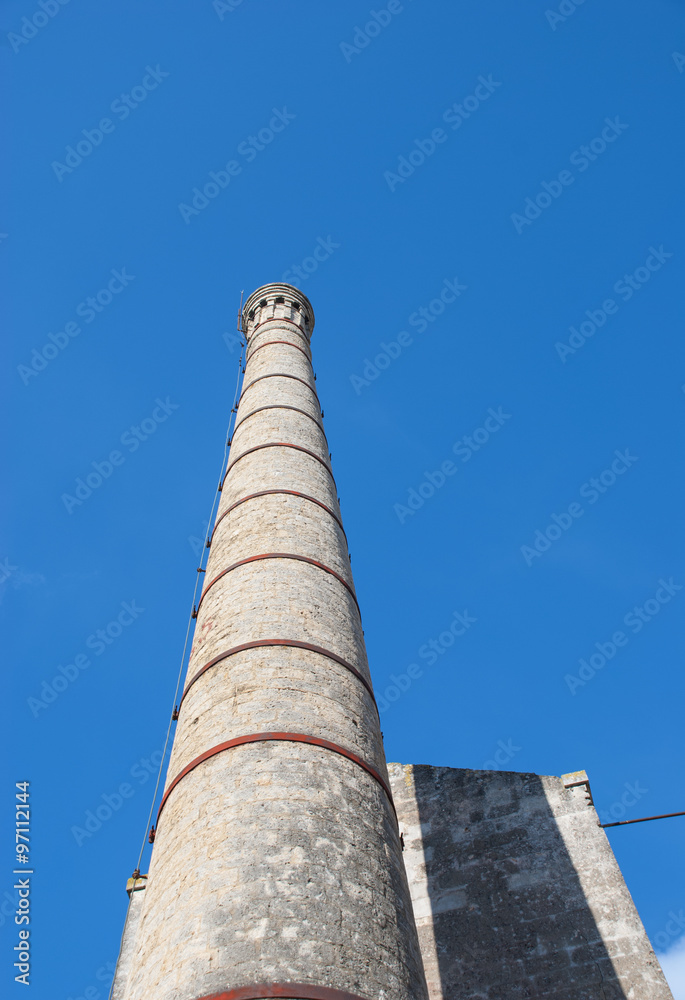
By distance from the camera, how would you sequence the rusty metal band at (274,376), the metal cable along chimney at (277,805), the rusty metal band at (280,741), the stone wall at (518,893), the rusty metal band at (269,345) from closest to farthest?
the metal cable along chimney at (277,805) < the rusty metal band at (280,741) < the stone wall at (518,893) < the rusty metal band at (274,376) < the rusty metal band at (269,345)

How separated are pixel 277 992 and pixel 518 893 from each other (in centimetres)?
499

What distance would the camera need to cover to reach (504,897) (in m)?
7.54

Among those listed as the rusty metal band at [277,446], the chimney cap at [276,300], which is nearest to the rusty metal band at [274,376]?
the rusty metal band at [277,446]

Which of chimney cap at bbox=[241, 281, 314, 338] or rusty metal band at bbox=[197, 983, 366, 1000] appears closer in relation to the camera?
rusty metal band at bbox=[197, 983, 366, 1000]

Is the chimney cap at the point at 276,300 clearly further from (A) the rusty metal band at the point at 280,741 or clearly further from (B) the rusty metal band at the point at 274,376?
(A) the rusty metal band at the point at 280,741

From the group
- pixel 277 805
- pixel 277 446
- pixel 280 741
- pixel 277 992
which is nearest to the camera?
pixel 277 992

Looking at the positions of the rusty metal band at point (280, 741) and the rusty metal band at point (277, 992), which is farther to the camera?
the rusty metal band at point (280, 741)

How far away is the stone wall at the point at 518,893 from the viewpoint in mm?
6863

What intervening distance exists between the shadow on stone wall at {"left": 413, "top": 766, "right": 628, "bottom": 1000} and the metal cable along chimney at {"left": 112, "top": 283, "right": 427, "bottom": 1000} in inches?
123

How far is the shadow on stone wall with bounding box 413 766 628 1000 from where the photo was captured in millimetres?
6922

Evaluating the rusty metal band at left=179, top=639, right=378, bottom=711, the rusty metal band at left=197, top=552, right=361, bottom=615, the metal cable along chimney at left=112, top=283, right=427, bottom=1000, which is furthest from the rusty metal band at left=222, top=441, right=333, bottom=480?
the rusty metal band at left=179, top=639, right=378, bottom=711

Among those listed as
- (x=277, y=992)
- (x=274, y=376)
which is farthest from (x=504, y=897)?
(x=274, y=376)

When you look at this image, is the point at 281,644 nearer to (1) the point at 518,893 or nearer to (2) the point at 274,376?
(1) the point at 518,893

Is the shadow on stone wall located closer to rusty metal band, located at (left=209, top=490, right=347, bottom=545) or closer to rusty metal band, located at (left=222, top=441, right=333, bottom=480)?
rusty metal band, located at (left=209, top=490, right=347, bottom=545)
